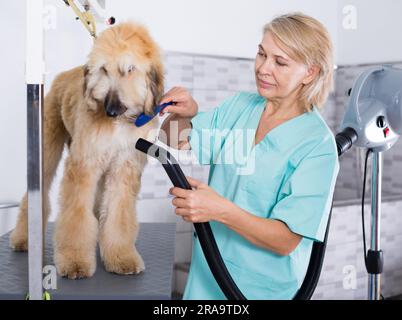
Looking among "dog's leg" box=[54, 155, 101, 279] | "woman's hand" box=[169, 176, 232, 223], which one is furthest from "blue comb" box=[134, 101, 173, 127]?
"woman's hand" box=[169, 176, 232, 223]

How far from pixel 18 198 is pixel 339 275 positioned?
1537 millimetres

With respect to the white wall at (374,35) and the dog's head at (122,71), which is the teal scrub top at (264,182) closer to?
the dog's head at (122,71)

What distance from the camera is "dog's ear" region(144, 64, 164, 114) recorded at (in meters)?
1.15

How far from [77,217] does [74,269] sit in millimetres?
111

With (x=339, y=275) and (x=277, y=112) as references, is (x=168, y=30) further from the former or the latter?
(x=339, y=275)

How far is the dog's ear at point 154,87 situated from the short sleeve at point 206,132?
0.32 ft

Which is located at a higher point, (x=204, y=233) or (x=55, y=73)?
(x=55, y=73)

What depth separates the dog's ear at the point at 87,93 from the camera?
1111mm

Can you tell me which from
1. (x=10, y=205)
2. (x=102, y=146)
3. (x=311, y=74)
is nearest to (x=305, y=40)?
(x=311, y=74)

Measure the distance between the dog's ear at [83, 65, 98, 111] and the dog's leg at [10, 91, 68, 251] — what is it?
0.47 ft

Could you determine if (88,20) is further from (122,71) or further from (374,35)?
(374,35)
